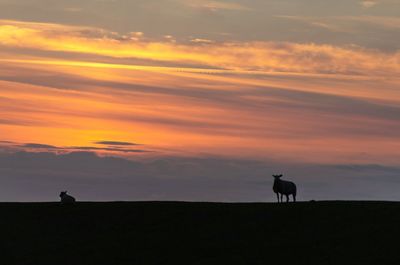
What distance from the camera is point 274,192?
67.6 m
